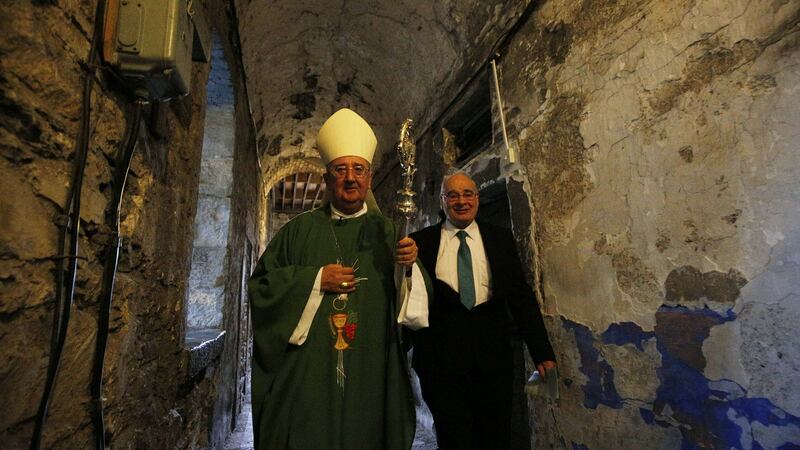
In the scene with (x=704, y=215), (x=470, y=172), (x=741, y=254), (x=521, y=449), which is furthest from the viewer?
(x=470, y=172)

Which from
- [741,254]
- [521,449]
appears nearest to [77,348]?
[741,254]

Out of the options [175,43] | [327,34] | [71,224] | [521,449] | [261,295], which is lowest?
[521,449]

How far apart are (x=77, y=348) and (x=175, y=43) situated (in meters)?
0.80

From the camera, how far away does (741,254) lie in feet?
4.35

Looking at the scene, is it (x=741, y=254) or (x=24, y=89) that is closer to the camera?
(x=24, y=89)

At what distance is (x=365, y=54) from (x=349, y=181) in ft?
10.2

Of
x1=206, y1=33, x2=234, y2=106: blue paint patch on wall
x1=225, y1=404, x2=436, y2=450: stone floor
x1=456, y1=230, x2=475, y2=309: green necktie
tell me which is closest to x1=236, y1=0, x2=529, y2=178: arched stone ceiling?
x1=206, y1=33, x2=234, y2=106: blue paint patch on wall

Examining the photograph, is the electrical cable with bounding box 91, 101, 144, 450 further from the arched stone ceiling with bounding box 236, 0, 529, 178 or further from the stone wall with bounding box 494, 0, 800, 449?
the arched stone ceiling with bounding box 236, 0, 529, 178

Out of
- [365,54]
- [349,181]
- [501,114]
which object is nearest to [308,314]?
[349,181]

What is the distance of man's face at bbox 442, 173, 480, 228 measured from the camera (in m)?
2.20

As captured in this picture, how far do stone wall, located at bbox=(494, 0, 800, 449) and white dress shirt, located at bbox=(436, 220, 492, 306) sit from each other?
394 millimetres

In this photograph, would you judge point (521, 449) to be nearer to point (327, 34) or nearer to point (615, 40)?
point (615, 40)

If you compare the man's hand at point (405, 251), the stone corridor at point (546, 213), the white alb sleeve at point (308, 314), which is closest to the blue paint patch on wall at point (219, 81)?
the stone corridor at point (546, 213)

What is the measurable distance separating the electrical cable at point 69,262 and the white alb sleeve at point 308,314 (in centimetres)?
74
